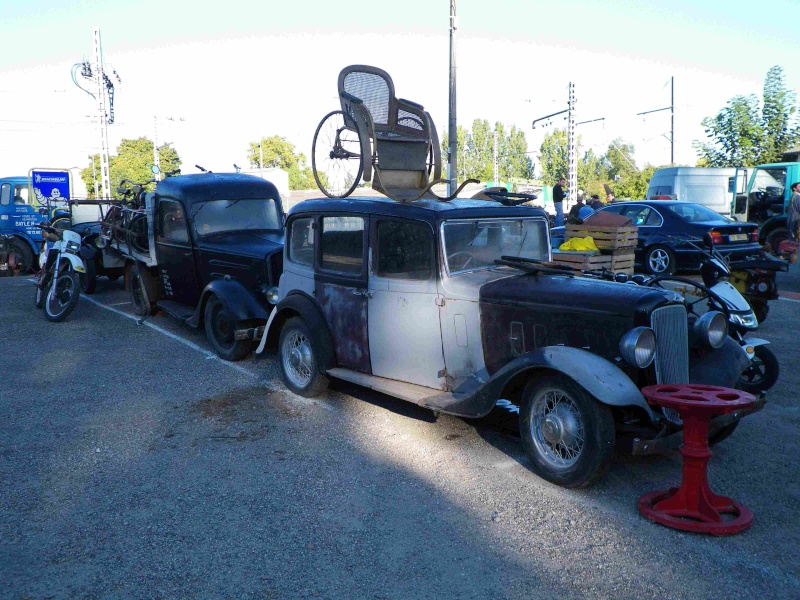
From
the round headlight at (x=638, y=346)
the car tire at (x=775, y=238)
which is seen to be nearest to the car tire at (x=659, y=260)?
the car tire at (x=775, y=238)

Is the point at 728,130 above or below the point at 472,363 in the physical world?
above

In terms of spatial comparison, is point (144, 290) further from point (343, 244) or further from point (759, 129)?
point (759, 129)

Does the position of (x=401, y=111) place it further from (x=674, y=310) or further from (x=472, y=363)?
(x=674, y=310)

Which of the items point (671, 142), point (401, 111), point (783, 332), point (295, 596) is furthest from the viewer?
point (671, 142)

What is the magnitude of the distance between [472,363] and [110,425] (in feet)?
10.0

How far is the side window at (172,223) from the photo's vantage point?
9.20 metres

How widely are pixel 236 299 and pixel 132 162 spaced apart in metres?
59.5

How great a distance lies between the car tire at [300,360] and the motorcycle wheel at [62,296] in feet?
16.4

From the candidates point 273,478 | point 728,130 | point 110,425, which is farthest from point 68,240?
point 728,130

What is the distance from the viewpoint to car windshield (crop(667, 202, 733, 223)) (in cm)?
1391

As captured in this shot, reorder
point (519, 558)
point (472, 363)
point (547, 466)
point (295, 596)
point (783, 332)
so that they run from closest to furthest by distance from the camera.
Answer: point (295, 596) < point (519, 558) < point (547, 466) < point (472, 363) < point (783, 332)

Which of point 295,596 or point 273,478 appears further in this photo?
point 273,478

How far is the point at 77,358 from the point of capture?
830cm

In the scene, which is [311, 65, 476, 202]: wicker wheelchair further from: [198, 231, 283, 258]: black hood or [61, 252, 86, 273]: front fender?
[61, 252, 86, 273]: front fender
